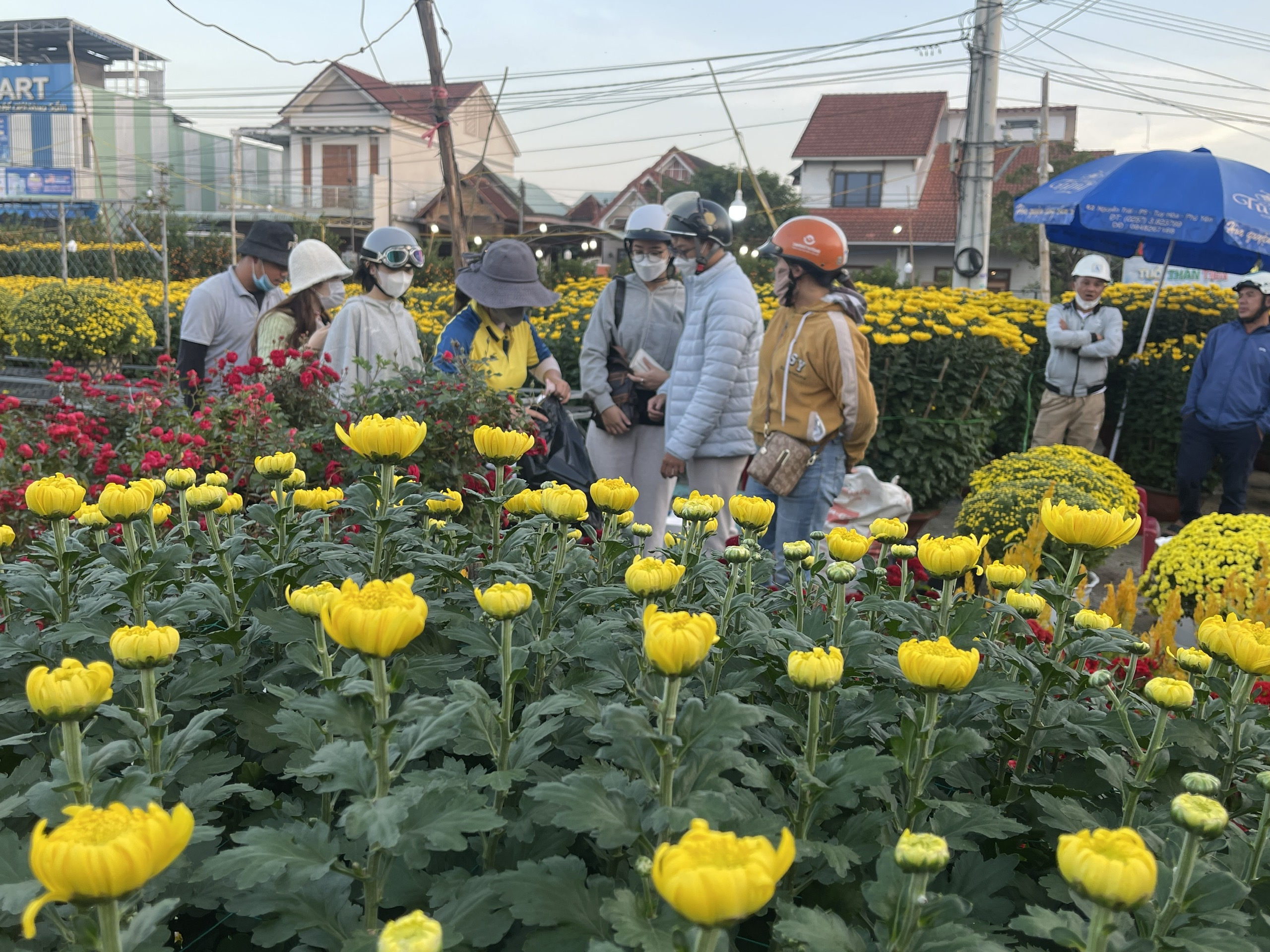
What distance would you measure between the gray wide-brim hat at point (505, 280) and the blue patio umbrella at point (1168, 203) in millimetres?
5444

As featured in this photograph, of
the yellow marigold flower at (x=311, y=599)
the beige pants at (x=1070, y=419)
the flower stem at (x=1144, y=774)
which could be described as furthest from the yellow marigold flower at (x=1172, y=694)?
the beige pants at (x=1070, y=419)

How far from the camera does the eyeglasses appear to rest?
4074mm

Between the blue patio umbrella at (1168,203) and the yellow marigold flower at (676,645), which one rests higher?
the blue patio umbrella at (1168,203)

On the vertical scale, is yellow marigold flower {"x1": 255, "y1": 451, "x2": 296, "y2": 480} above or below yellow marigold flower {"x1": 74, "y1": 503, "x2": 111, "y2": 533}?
above

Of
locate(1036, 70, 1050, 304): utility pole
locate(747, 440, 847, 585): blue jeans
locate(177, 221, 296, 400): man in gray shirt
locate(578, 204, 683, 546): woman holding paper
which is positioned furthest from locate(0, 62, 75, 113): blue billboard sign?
locate(747, 440, 847, 585): blue jeans

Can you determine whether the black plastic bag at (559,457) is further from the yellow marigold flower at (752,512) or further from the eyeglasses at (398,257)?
the yellow marigold flower at (752,512)

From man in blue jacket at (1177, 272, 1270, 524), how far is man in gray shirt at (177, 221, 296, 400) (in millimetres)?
6516

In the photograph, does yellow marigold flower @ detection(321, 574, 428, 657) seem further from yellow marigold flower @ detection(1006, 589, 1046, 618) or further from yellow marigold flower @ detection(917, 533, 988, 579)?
yellow marigold flower @ detection(1006, 589, 1046, 618)

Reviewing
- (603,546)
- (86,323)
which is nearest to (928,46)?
(86,323)

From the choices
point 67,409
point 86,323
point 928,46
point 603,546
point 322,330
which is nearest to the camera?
point 603,546

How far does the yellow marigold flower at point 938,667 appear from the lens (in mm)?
989

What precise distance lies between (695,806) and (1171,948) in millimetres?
474

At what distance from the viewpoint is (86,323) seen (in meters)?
9.20

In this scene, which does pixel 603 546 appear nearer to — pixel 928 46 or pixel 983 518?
pixel 983 518
